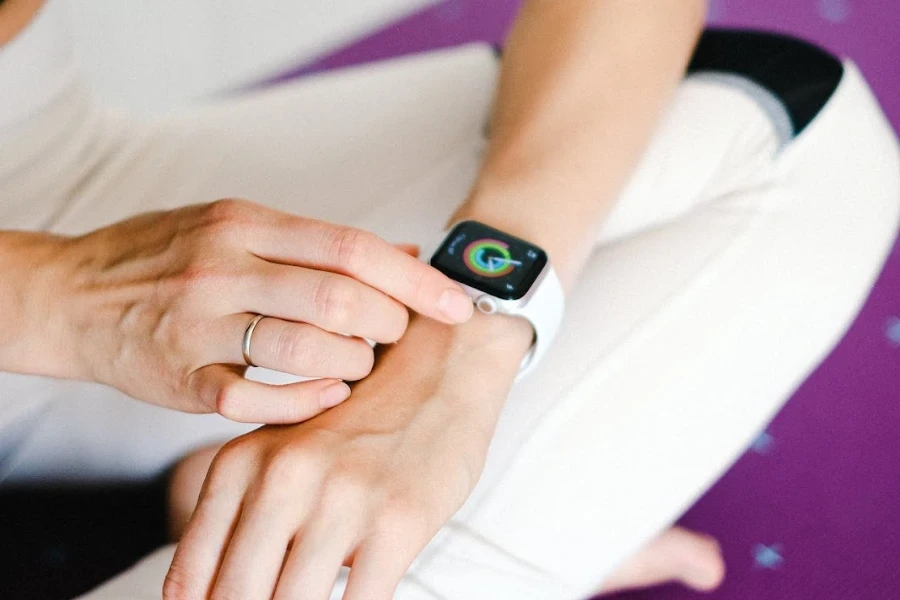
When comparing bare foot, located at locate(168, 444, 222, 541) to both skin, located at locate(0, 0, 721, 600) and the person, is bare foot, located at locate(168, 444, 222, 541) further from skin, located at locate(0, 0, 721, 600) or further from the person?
skin, located at locate(0, 0, 721, 600)

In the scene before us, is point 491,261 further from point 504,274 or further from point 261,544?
point 261,544

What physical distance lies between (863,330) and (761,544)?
1.33 feet

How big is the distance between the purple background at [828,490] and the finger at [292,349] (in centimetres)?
58

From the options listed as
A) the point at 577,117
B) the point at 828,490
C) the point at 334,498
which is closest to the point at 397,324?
the point at 334,498

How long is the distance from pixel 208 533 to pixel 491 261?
0.30m

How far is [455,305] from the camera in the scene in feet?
2.01

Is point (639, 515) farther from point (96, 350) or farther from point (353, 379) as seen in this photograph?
point (96, 350)

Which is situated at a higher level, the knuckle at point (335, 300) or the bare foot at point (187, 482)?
the knuckle at point (335, 300)

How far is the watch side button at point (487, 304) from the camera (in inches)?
25.5

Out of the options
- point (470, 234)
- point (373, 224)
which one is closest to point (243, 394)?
point (470, 234)

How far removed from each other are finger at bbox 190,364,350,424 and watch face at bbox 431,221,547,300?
0.44 feet

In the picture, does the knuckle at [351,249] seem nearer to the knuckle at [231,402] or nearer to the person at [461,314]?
the person at [461,314]

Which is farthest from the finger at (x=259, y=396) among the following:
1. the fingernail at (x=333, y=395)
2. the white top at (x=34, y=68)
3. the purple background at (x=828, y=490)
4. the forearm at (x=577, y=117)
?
the purple background at (x=828, y=490)

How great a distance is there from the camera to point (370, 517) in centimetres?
55
